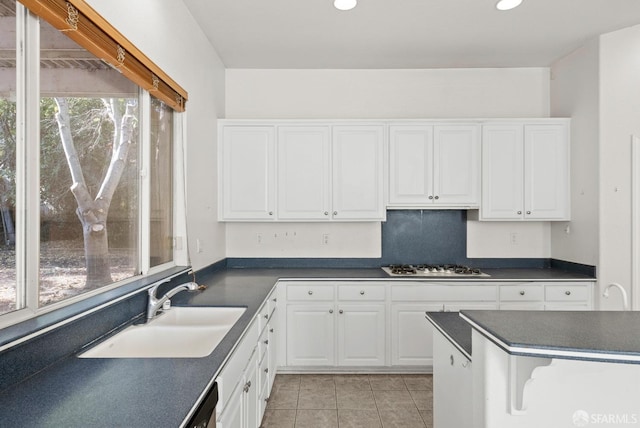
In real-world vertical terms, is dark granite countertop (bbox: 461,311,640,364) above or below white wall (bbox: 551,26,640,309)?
below

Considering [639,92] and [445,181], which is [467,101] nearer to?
[445,181]

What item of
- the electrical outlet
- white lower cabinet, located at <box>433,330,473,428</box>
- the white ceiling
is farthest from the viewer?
the electrical outlet

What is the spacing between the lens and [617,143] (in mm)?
3145

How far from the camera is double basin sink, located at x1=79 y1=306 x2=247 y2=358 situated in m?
1.68

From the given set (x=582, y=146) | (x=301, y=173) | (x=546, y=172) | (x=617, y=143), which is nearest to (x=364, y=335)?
(x=301, y=173)

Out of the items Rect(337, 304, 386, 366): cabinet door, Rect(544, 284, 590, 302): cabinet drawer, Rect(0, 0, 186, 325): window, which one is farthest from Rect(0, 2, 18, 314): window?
Rect(544, 284, 590, 302): cabinet drawer

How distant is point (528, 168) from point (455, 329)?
2.36 meters

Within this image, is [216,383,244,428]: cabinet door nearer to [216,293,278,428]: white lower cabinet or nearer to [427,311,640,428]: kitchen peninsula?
[216,293,278,428]: white lower cabinet

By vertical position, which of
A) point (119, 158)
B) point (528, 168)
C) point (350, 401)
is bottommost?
point (350, 401)

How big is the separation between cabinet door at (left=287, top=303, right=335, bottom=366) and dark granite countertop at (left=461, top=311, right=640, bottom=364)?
6.51 ft

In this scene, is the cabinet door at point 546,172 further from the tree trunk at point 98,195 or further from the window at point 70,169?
the tree trunk at point 98,195

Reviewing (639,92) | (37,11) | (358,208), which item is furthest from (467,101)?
(37,11)

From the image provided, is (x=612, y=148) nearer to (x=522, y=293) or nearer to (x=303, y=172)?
(x=522, y=293)

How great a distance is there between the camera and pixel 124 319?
6.01 ft
